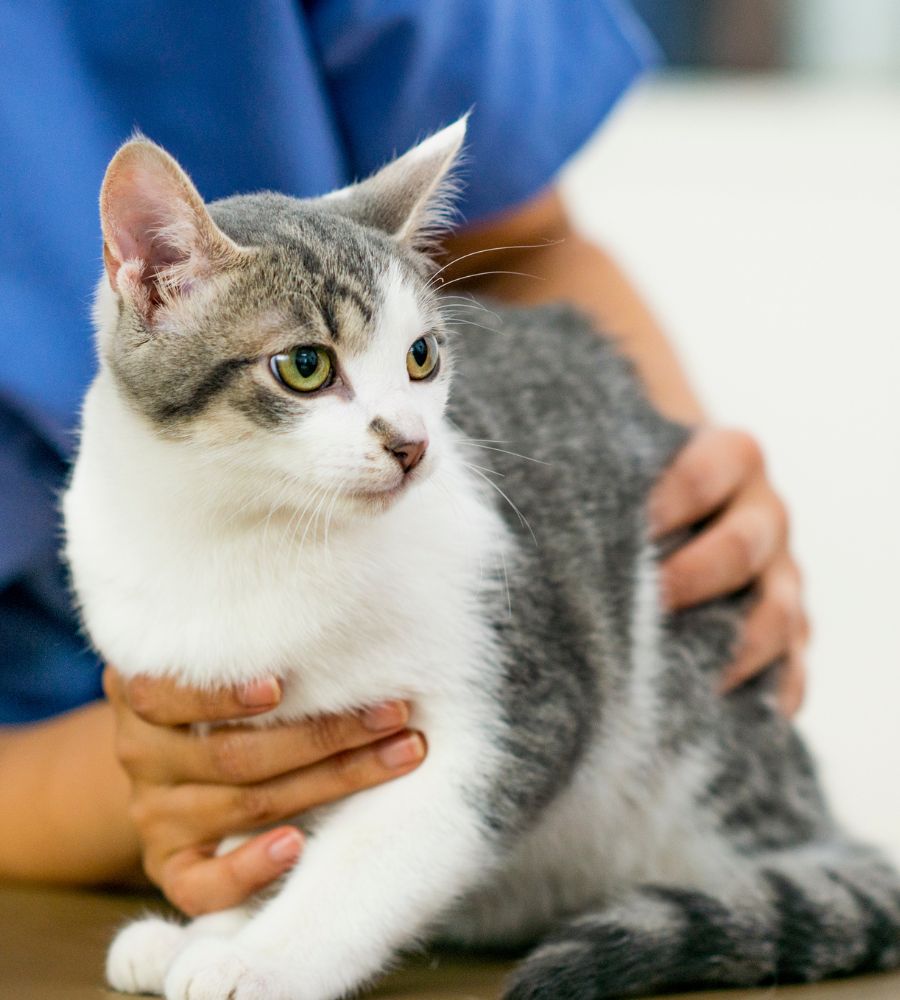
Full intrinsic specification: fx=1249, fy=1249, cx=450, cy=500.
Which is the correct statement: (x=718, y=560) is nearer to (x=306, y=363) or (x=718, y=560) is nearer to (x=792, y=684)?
(x=792, y=684)

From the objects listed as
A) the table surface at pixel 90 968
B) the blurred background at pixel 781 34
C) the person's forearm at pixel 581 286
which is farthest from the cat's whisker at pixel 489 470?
the blurred background at pixel 781 34

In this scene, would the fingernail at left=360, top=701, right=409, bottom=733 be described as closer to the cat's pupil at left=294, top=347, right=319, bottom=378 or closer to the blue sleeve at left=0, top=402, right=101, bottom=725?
the cat's pupil at left=294, top=347, right=319, bottom=378

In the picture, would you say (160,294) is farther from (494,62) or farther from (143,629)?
(494,62)

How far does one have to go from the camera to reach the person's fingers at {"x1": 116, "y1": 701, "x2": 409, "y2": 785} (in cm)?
107

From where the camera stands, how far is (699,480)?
140 cm

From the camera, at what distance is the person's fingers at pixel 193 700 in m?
1.04

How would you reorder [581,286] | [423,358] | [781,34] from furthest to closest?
[781,34], [581,286], [423,358]

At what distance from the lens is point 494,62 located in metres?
1.55

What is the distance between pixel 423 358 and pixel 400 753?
34 cm

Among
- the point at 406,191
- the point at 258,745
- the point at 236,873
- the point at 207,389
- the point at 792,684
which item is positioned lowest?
the point at 792,684

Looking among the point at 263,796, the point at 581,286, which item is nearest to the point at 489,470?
the point at 263,796

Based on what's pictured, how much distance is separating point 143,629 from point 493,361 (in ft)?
1.66

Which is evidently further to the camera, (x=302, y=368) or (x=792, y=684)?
(x=792, y=684)

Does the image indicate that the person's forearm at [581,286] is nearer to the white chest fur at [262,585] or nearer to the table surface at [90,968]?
the white chest fur at [262,585]
